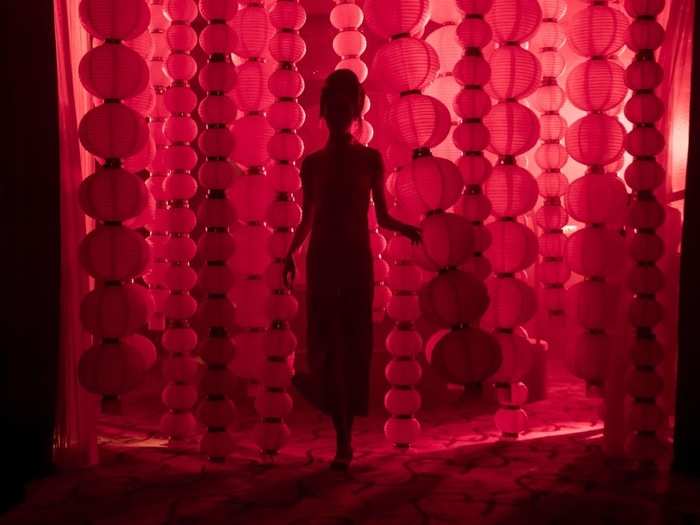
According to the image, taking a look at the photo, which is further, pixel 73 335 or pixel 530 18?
pixel 73 335

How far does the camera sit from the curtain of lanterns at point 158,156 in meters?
3.11

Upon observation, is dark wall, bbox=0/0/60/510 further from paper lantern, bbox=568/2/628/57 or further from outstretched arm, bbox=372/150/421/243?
paper lantern, bbox=568/2/628/57

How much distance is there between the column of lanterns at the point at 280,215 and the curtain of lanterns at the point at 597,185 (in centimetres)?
108

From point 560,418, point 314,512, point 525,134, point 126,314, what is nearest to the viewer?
point 314,512

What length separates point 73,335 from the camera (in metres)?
2.68

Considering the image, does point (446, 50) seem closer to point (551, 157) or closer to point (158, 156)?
point (551, 157)

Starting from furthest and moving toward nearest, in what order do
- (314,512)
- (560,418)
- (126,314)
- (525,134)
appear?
(560,418) < (525,134) < (126,314) < (314,512)

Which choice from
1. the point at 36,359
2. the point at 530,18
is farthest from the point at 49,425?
the point at 530,18

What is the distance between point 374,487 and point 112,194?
1.35 metres

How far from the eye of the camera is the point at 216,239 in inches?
106

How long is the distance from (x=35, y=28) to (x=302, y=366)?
1590 mm

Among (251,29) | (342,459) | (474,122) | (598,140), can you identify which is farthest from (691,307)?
(251,29)

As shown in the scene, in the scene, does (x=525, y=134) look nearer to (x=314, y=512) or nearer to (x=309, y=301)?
(x=309, y=301)

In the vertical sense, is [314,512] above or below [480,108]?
below
